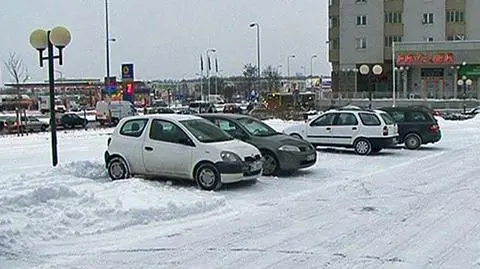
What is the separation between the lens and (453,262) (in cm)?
794

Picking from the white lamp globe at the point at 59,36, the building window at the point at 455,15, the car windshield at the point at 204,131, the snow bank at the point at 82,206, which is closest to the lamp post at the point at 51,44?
the white lamp globe at the point at 59,36

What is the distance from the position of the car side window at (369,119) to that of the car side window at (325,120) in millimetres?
893

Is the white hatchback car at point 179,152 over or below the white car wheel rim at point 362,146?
over

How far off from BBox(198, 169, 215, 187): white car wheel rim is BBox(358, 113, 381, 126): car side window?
8.94 meters

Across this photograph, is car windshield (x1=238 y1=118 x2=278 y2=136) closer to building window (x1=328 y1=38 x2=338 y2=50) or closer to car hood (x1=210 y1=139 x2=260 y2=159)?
car hood (x1=210 y1=139 x2=260 y2=159)

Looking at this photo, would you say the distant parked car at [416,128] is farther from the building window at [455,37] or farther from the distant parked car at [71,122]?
the building window at [455,37]

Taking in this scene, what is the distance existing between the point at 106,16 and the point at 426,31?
35.4m

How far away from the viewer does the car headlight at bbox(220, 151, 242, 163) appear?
13406 mm

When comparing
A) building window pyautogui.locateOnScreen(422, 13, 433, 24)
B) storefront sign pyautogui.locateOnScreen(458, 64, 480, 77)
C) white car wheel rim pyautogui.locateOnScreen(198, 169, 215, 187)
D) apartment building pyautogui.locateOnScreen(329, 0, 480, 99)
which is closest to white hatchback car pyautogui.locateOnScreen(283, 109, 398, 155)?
white car wheel rim pyautogui.locateOnScreen(198, 169, 215, 187)

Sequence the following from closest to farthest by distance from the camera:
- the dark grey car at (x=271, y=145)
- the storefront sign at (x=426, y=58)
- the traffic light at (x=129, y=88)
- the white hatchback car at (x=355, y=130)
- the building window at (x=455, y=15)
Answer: the dark grey car at (x=271, y=145)
the white hatchback car at (x=355, y=130)
the traffic light at (x=129, y=88)
the storefront sign at (x=426, y=58)
the building window at (x=455, y=15)

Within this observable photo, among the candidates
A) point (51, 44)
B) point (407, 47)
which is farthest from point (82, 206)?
point (407, 47)

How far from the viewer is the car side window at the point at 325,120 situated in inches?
853

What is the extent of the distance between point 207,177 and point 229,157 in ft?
1.89

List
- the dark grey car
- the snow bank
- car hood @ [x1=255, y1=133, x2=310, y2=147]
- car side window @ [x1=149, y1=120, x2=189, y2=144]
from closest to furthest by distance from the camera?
the snow bank < car side window @ [x1=149, y1=120, x2=189, y2=144] < the dark grey car < car hood @ [x1=255, y1=133, x2=310, y2=147]
